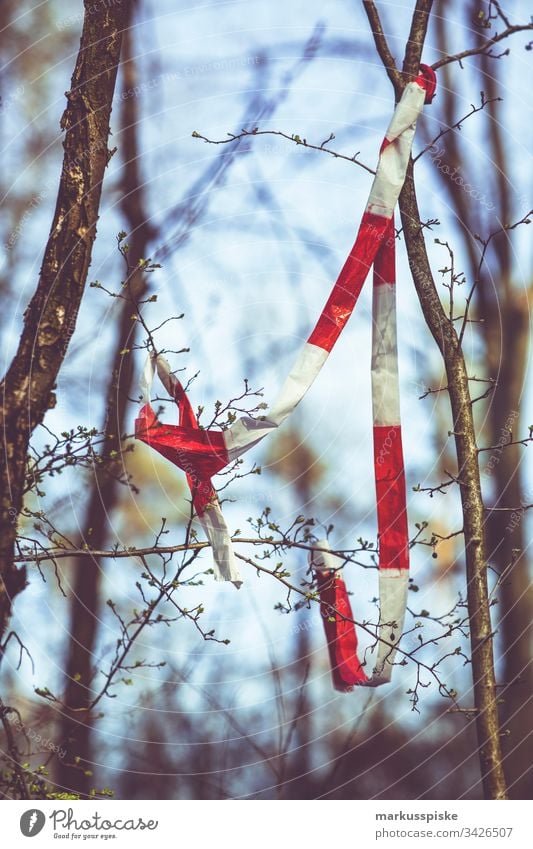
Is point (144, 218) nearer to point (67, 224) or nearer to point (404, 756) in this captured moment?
point (67, 224)

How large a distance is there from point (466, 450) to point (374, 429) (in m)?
0.38

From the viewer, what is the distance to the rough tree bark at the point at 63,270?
8.78 feet

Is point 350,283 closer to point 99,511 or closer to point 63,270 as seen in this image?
point 63,270

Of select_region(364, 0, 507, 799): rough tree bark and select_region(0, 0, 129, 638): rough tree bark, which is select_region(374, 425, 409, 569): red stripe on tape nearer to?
select_region(364, 0, 507, 799): rough tree bark

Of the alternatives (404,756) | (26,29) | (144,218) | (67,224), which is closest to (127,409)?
(144,218)

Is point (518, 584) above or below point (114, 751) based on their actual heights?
above

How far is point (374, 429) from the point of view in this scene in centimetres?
341

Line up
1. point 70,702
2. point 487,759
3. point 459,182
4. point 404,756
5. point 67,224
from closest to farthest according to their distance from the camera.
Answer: point 67,224
point 487,759
point 70,702
point 459,182
point 404,756

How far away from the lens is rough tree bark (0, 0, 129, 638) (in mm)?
2676

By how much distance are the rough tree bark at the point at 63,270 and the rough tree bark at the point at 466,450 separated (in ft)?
4.05

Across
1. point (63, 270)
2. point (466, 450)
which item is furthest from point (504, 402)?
point (63, 270)

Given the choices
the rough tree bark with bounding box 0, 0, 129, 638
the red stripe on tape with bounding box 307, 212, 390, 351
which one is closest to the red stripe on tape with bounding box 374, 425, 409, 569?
the red stripe on tape with bounding box 307, 212, 390, 351
